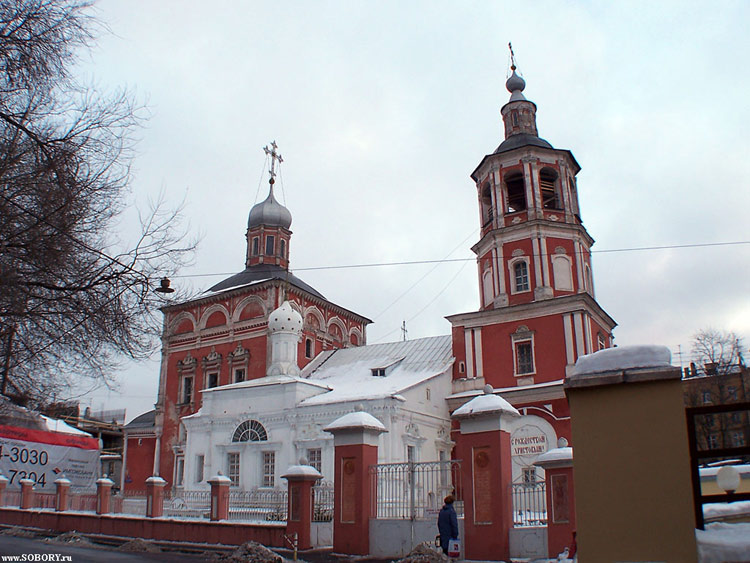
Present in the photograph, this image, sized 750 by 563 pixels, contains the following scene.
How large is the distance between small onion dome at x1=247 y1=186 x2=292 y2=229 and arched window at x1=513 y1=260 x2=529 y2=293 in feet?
50.8

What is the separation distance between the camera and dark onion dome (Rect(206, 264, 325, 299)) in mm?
31777

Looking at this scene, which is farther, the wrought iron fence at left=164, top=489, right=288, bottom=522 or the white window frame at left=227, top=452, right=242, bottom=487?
the white window frame at left=227, top=452, right=242, bottom=487

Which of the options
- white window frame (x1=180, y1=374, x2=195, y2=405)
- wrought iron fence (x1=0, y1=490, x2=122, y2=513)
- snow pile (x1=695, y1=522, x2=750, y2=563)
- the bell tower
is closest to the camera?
snow pile (x1=695, y1=522, x2=750, y2=563)

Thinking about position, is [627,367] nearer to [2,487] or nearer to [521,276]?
[521,276]

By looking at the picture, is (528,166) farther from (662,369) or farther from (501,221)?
(662,369)

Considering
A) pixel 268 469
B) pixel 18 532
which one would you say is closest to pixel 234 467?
pixel 268 469

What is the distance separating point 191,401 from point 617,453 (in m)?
29.0

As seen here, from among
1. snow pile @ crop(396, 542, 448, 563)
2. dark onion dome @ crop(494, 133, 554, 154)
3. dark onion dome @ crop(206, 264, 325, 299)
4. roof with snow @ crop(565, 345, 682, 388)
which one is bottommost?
snow pile @ crop(396, 542, 448, 563)

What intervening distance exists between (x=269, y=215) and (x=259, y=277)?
169 inches

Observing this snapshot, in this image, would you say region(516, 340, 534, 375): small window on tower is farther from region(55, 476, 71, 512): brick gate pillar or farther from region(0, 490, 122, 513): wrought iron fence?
region(55, 476, 71, 512): brick gate pillar

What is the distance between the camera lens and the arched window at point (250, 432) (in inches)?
906

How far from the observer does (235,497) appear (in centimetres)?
1655

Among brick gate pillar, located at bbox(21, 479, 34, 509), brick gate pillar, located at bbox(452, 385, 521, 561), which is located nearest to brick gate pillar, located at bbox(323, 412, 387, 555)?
brick gate pillar, located at bbox(452, 385, 521, 561)

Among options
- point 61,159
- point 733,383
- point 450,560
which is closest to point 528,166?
point 450,560
